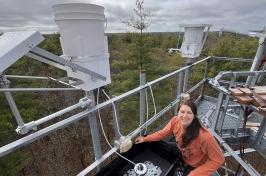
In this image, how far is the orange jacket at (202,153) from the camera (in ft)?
6.89

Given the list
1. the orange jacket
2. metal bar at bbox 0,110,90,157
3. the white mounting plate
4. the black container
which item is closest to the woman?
the orange jacket

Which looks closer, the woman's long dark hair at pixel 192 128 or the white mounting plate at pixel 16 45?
the white mounting plate at pixel 16 45

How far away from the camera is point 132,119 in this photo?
12352 millimetres

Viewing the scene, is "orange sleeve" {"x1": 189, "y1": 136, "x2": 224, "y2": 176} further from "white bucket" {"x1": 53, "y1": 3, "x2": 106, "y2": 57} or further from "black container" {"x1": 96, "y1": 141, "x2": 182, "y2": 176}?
"white bucket" {"x1": 53, "y1": 3, "x2": 106, "y2": 57}

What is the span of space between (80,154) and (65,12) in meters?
14.9

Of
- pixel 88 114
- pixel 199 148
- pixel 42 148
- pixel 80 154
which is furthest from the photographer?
pixel 42 148

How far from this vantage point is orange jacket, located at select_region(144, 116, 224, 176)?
2.10 metres

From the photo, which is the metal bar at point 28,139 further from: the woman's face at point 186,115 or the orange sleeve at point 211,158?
the orange sleeve at point 211,158

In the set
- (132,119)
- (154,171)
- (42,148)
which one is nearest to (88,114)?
(154,171)

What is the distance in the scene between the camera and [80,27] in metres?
1.73

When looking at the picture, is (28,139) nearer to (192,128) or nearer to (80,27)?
(80,27)

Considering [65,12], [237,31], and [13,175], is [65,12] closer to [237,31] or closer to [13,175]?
[237,31]

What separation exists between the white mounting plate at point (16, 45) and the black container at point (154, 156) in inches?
62.8

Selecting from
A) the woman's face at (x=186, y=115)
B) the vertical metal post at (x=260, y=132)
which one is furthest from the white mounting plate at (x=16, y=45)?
the vertical metal post at (x=260, y=132)
